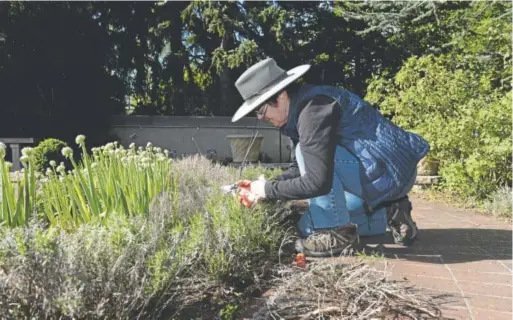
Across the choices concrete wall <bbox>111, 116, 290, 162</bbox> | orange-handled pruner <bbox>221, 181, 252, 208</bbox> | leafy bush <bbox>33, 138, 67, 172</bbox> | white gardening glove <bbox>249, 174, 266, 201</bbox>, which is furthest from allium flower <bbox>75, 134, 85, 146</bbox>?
concrete wall <bbox>111, 116, 290, 162</bbox>

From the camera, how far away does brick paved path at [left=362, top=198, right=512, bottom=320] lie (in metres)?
1.83

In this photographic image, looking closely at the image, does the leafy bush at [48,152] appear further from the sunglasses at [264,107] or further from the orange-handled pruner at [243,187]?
the sunglasses at [264,107]

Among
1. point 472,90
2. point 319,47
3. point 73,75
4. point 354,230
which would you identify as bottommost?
point 354,230

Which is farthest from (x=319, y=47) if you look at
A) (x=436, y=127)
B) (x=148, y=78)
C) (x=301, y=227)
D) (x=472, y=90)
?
(x=301, y=227)

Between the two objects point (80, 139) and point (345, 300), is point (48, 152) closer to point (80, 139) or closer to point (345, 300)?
point (80, 139)

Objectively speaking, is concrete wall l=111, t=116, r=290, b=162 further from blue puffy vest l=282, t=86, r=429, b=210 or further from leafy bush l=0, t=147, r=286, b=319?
leafy bush l=0, t=147, r=286, b=319

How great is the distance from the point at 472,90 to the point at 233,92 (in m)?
9.62

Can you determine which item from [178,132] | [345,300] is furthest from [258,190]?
[178,132]

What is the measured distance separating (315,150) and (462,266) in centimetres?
103

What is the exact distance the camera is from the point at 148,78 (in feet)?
51.4

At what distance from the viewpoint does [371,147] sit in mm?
2453

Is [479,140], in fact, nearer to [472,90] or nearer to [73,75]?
[472,90]

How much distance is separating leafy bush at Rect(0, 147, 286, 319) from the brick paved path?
65 centimetres

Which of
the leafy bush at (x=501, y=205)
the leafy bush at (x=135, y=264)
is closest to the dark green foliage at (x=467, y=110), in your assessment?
the leafy bush at (x=501, y=205)
